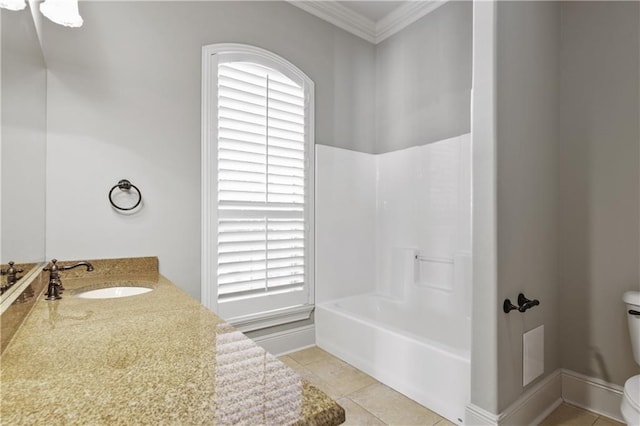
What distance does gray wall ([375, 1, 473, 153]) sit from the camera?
8.54 ft

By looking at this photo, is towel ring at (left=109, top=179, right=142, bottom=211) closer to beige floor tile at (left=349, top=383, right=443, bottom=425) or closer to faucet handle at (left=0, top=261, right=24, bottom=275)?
faucet handle at (left=0, top=261, right=24, bottom=275)

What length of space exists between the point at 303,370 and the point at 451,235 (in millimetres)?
1529

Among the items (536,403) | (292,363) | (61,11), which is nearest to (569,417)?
(536,403)

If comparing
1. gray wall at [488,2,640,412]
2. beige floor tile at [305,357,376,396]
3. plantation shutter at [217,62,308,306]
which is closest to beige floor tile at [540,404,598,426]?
gray wall at [488,2,640,412]

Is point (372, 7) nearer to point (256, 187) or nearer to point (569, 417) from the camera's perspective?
point (256, 187)

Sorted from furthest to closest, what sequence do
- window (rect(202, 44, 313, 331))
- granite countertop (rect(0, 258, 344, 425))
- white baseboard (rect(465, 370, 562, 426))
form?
window (rect(202, 44, 313, 331)) → white baseboard (rect(465, 370, 562, 426)) → granite countertop (rect(0, 258, 344, 425))

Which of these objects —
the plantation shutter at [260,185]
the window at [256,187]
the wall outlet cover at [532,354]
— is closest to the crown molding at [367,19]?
the window at [256,187]

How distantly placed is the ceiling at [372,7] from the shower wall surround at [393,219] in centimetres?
126

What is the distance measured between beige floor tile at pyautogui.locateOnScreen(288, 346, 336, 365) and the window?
0.92ft

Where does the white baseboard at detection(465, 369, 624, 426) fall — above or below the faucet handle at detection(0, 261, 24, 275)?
below

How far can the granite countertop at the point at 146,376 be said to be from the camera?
1.79 feet

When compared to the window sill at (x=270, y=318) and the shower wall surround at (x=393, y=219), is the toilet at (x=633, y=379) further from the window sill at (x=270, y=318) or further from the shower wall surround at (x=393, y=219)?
the window sill at (x=270, y=318)

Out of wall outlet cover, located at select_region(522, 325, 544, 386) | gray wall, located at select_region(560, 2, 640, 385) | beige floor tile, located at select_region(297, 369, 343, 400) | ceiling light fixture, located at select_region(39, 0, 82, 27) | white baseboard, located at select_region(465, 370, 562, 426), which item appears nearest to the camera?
ceiling light fixture, located at select_region(39, 0, 82, 27)

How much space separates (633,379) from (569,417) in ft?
1.86
